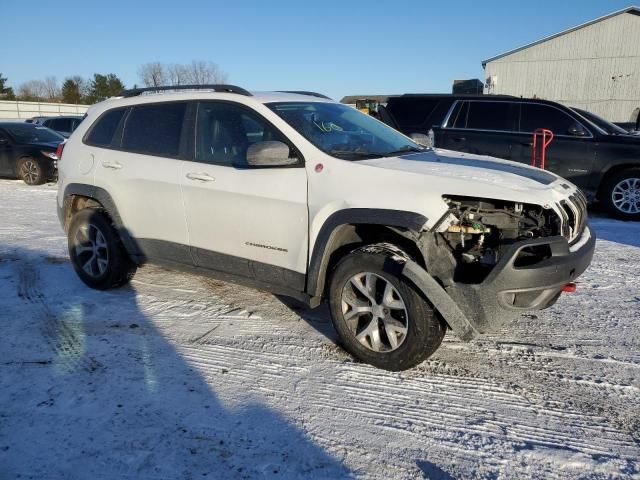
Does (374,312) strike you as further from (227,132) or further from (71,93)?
(71,93)

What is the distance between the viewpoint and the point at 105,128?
4.79 m

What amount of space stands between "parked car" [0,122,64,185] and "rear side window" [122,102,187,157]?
29.4 ft

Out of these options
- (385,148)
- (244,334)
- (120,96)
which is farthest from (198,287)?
(385,148)

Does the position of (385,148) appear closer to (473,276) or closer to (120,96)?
(473,276)

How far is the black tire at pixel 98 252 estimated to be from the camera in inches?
187

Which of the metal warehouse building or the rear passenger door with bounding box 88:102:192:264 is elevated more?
the metal warehouse building

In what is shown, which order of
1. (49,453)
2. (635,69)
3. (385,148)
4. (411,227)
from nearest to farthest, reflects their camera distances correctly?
(49,453), (411,227), (385,148), (635,69)

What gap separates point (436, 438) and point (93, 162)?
3853 millimetres

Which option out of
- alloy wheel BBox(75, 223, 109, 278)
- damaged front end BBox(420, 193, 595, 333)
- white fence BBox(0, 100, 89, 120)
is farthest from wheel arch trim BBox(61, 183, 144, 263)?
white fence BBox(0, 100, 89, 120)

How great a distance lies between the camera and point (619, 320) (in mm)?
4094

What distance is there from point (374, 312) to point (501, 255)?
0.87 metres

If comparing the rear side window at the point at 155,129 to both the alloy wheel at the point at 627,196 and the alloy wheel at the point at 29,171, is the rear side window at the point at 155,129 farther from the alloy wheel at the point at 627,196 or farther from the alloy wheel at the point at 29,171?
the alloy wheel at the point at 29,171

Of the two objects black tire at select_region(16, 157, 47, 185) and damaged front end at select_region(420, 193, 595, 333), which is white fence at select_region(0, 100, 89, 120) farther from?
damaged front end at select_region(420, 193, 595, 333)

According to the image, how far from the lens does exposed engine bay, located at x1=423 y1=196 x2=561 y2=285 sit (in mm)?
3104
